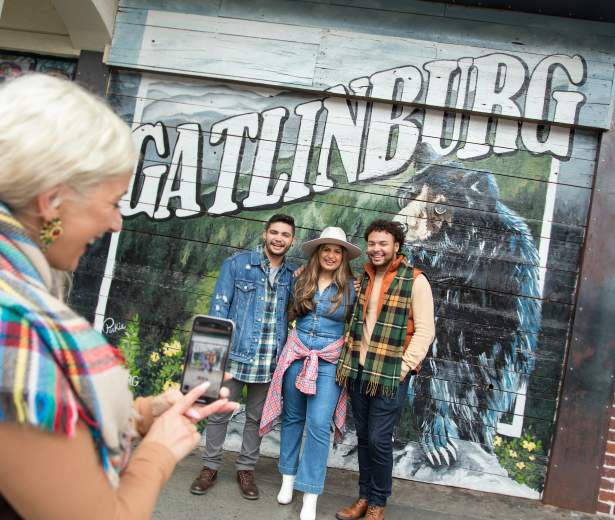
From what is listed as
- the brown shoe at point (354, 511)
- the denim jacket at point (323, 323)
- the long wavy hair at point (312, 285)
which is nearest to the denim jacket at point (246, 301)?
the long wavy hair at point (312, 285)

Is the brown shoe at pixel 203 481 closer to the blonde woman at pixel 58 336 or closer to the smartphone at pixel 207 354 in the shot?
the smartphone at pixel 207 354

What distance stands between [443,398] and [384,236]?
1594 millimetres

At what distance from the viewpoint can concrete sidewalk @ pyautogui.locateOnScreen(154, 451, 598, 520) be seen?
3487 millimetres

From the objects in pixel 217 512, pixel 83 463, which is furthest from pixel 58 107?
pixel 217 512

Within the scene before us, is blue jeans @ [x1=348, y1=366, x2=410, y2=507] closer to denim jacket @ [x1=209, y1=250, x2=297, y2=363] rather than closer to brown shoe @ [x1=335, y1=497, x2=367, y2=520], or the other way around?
brown shoe @ [x1=335, y1=497, x2=367, y2=520]

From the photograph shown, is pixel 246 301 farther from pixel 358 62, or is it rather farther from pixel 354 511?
pixel 358 62

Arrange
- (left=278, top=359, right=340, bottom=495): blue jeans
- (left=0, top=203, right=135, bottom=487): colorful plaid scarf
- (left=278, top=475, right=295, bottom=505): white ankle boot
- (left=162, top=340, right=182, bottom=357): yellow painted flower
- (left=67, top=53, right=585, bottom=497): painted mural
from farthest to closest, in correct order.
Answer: (left=162, top=340, right=182, bottom=357): yellow painted flower
(left=67, top=53, right=585, bottom=497): painted mural
(left=278, top=475, right=295, bottom=505): white ankle boot
(left=278, top=359, right=340, bottom=495): blue jeans
(left=0, top=203, right=135, bottom=487): colorful plaid scarf

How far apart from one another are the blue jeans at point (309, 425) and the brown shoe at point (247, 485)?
0.24 meters

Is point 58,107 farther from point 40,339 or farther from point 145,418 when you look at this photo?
point 145,418

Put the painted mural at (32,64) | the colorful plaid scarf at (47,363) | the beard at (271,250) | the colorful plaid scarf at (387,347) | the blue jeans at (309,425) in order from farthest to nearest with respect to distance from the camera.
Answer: the painted mural at (32,64)
the beard at (271,250)
the blue jeans at (309,425)
the colorful plaid scarf at (387,347)
the colorful plaid scarf at (47,363)

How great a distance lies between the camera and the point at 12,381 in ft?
2.66

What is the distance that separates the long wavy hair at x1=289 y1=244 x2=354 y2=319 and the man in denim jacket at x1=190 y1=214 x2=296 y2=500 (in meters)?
0.15

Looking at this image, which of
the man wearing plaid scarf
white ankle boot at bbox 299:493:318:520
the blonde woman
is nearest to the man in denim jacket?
white ankle boot at bbox 299:493:318:520
